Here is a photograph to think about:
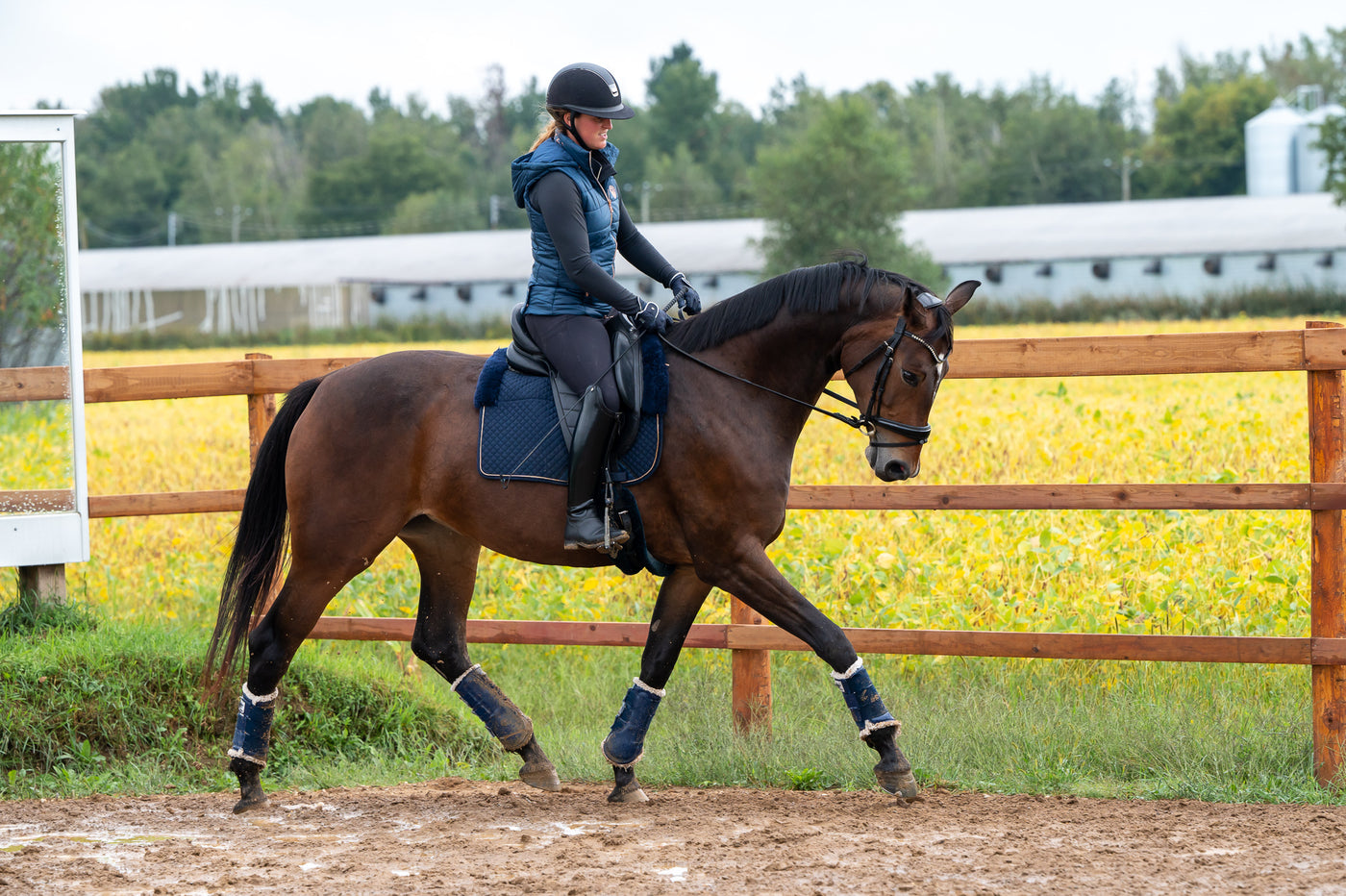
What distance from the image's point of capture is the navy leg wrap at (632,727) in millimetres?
5059

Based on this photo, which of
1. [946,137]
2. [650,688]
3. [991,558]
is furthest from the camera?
[946,137]

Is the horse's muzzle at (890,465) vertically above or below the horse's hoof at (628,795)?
above

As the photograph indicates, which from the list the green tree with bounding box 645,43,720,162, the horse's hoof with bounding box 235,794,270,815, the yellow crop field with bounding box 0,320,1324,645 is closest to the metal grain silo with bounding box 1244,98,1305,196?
the green tree with bounding box 645,43,720,162

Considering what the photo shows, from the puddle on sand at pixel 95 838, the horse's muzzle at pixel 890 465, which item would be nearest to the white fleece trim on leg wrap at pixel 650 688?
the horse's muzzle at pixel 890 465

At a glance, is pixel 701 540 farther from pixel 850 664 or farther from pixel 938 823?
pixel 938 823

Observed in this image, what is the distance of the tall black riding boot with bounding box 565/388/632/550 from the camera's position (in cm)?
475

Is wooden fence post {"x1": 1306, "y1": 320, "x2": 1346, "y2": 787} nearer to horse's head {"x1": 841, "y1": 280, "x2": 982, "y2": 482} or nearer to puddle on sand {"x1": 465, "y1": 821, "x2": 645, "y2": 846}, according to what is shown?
horse's head {"x1": 841, "y1": 280, "x2": 982, "y2": 482}

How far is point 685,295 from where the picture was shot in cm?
492

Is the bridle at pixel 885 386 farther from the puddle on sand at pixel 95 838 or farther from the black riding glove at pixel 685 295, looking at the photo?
the puddle on sand at pixel 95 838

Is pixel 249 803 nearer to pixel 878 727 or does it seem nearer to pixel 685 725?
pixel 685 725

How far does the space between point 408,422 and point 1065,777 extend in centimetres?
296

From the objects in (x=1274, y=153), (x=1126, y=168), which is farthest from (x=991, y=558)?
(x=1126, y=168)

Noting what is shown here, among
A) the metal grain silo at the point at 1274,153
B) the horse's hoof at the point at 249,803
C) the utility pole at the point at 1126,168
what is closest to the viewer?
the horse's hoof at the point at 249,803

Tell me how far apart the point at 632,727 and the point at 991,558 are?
3525mm
